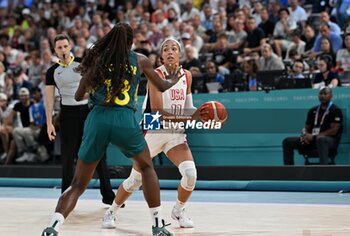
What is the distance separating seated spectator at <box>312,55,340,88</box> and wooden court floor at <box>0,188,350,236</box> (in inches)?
97.2

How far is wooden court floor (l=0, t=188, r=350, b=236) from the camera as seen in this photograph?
8234 millimetres

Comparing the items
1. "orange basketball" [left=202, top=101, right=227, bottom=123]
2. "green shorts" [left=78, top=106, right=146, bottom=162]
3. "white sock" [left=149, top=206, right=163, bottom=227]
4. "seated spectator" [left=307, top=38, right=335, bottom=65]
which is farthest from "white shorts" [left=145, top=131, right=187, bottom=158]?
"seated spectator" [left=307, top=38, right=335, bottom=65]

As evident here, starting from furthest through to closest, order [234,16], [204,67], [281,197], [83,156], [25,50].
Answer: [25,50], [234,16], [204,67], [281,197], [83,156]

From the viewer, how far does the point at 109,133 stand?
23.9ft

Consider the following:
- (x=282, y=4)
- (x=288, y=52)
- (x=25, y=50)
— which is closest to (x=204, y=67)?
(x=288, y=52)

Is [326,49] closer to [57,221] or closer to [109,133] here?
[109,133]

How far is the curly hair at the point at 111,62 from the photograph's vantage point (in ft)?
24.0

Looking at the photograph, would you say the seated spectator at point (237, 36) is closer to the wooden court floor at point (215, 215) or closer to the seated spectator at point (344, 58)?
the seated spectator at point (344, 58)

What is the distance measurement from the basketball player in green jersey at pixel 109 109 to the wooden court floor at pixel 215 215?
38.6 inches

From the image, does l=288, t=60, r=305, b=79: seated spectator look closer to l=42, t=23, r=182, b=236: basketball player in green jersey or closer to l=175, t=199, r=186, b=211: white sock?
l=175, t=199, r=186, b=211: white sock

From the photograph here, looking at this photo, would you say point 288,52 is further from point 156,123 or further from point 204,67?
point 156,123

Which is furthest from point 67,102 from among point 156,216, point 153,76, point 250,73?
point 250,73

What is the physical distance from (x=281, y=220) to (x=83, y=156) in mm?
2779

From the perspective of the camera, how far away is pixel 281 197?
12.4 meters
